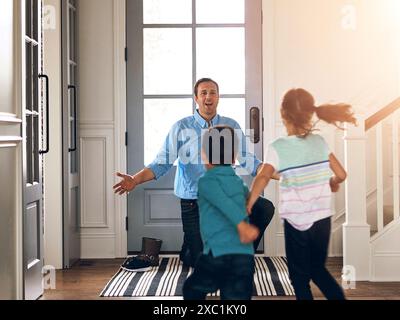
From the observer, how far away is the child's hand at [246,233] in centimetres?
119

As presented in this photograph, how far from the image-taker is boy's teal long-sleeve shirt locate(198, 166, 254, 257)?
1194 millimetres

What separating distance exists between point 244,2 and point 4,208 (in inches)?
38.1

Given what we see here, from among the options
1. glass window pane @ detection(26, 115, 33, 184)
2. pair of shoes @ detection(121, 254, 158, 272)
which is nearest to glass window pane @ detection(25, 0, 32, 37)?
glass window pane @ detection(26, 115, 33, 184)

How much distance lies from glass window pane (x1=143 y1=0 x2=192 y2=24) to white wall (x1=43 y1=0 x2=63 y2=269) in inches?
53.3

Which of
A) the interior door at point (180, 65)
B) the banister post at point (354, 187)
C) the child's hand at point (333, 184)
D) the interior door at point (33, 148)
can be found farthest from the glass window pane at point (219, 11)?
the interior door at point (33, 148)

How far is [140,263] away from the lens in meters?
1.99


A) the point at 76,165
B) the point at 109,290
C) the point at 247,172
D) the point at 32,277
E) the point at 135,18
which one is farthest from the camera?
the point at 76,165

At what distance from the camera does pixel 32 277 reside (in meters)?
2.29

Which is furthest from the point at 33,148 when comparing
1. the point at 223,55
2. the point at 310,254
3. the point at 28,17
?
the point at 310,254

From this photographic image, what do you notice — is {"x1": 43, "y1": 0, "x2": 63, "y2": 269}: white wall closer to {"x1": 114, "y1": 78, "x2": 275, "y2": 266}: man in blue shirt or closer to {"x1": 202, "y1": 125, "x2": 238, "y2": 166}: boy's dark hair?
{"x1": 114, "y1": 78, "x2": 275, "y2": 266}: man in blue shirt

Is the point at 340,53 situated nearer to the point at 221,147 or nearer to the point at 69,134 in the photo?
the point at 221,147

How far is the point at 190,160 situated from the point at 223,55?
0.34 m
